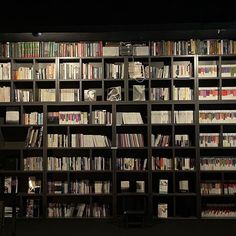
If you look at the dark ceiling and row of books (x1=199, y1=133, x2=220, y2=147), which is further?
row of books (x1=199, y1=133, x2=220, y2=147)

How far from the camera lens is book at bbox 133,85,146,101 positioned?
5770 millimetres

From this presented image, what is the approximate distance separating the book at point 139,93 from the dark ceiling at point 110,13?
186 cm

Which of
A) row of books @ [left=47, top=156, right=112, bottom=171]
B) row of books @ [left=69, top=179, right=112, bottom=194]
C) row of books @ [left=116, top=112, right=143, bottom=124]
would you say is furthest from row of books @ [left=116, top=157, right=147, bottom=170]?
row of books @ [left=116, top=112, right=143, bottom=124]

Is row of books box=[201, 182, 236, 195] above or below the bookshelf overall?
below

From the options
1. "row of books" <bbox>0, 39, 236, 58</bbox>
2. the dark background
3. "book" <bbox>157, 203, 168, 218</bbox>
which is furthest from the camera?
"row of books" <bbox>0, 39, 236, 58</bbox>

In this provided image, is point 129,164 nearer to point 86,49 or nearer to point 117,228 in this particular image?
point 117,228

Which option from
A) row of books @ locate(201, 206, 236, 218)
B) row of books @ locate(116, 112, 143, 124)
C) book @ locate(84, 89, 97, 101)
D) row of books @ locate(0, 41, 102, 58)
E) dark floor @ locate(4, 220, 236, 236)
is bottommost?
dark floor @ locate(4, 220, 236, 236)

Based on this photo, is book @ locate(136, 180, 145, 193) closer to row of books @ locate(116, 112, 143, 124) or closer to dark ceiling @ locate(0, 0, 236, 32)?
row of books @ locate(116, 112, 143, 124)

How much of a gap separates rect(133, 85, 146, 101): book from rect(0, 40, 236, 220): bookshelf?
16 mm

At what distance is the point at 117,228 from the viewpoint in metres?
5.20

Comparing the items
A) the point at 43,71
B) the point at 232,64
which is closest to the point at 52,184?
the point at 43,71

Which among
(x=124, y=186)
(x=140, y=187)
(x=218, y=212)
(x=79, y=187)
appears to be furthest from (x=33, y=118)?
(x=218, y=212)

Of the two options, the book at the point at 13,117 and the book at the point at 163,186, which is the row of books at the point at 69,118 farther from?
the book at the point at 163,186

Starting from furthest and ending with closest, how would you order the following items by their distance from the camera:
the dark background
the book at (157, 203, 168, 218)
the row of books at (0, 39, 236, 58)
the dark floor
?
1. the row of books at (0, 39, 236, 58)
2. the book at (157, 203, 168, 218)
3. the dark floor
4. the dark background
